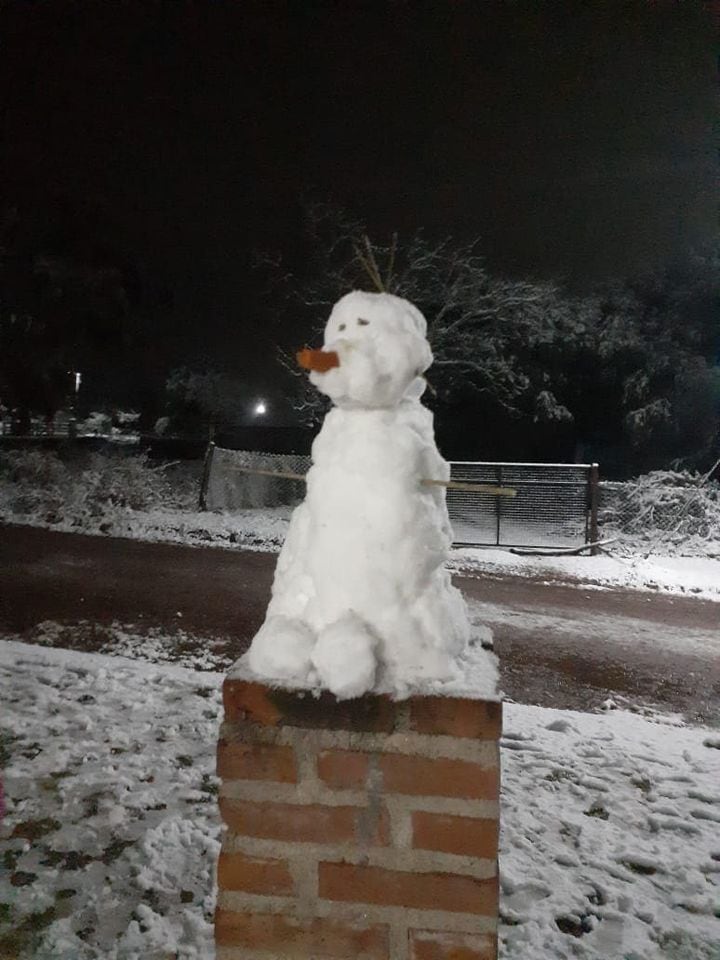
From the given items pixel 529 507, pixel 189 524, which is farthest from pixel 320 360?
pixel 529 507

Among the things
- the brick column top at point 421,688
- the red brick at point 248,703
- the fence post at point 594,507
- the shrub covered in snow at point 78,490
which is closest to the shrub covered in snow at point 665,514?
the fence post at point 594,507

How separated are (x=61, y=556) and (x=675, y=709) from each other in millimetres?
8192

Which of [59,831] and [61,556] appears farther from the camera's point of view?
[61,556]

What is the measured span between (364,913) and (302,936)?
0.16m

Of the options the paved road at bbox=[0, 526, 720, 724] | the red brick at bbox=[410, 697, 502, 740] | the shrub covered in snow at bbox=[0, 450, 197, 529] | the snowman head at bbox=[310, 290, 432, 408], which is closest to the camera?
the red brick at bbox=[410, 697, 502, 740]

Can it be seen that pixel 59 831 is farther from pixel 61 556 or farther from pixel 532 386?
pixel 532 386

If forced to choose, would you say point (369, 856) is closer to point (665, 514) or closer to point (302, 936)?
point (302, 936)

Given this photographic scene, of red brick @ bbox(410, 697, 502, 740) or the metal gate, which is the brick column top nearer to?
red brick @ bbox(410, 697, 502, 740)

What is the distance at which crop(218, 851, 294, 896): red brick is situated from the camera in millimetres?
1728

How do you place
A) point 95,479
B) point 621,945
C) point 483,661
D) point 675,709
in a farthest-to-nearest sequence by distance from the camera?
1. point 95,479
2. point 675,709
3. point 621,945
4. point 483,661

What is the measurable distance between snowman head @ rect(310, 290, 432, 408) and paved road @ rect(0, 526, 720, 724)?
4.09 meters

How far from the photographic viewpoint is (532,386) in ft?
61.1

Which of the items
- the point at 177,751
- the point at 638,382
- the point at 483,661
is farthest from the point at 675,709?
the point at 638,382

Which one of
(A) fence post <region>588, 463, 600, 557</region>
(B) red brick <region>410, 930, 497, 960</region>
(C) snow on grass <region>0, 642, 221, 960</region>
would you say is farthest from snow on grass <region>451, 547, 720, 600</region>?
(B) red brick <region>410, 930, 497, 960</region>
